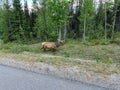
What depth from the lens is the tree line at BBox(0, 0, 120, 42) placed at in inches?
771

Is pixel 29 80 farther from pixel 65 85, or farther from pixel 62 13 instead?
pixel 62 13

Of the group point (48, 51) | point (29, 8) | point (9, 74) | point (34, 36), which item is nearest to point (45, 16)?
point (34, 36)

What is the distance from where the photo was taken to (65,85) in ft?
17.3

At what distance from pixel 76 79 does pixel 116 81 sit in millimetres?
1125

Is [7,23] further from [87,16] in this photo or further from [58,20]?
[87,16]

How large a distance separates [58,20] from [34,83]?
14309 mm

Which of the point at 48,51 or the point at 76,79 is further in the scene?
the point at 48,51

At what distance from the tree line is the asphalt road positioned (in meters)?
13.3

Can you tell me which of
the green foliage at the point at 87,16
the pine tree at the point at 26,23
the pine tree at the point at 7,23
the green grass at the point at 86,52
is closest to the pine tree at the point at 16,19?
the pine tree at the point at 26,23

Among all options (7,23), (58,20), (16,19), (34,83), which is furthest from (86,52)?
(7,23)

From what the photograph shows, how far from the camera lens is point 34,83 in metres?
5.50

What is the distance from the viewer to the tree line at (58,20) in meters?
19.6

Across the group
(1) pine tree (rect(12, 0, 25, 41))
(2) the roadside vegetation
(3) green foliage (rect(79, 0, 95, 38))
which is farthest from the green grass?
(1) pine tree (rect(12, 0, 25, 41))

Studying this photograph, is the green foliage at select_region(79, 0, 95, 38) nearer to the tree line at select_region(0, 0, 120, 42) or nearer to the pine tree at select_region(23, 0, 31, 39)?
the tree line at select_region(0, 0, 120, 42)
